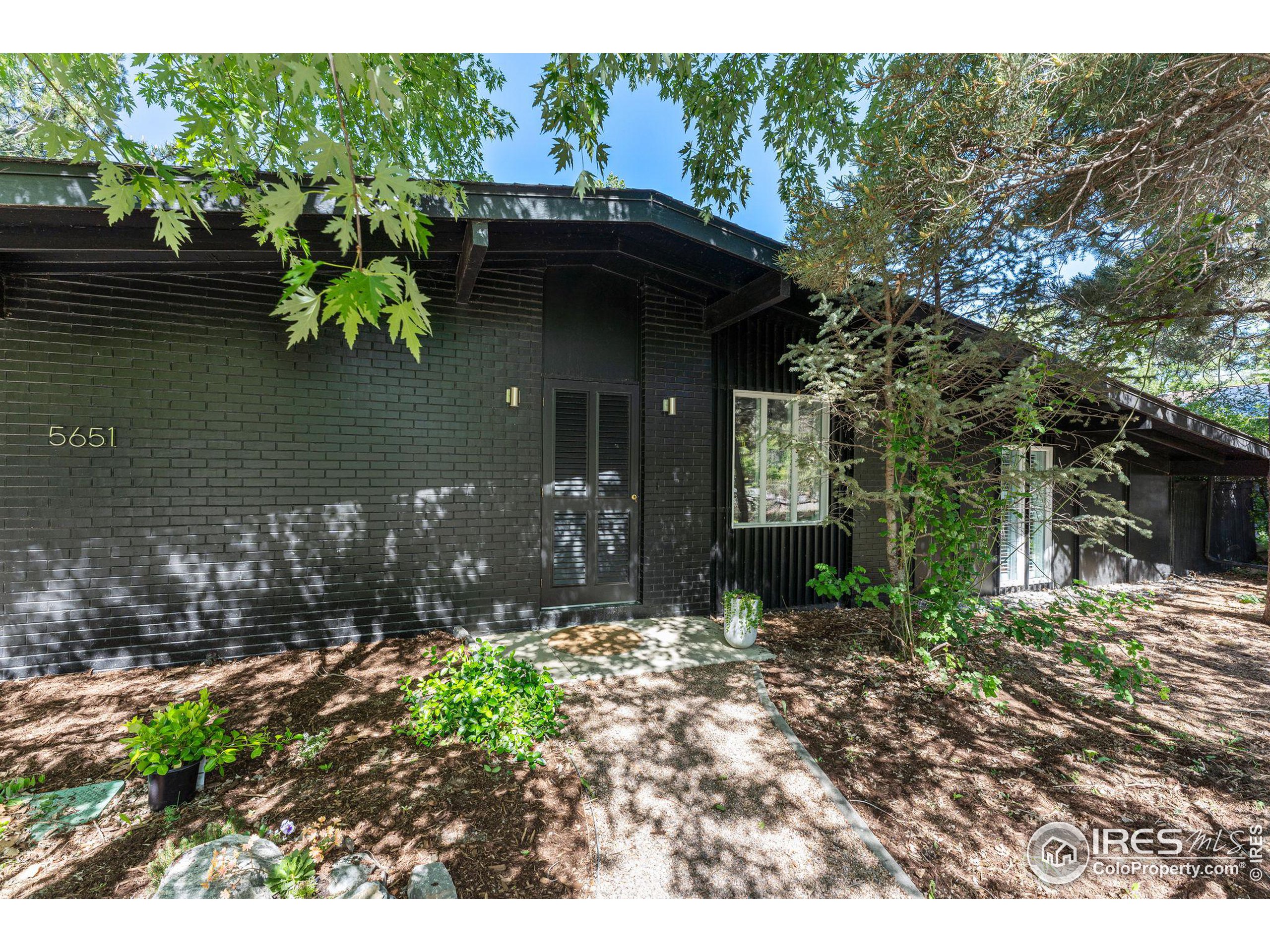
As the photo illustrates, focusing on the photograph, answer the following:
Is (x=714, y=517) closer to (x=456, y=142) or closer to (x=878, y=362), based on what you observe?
(x=878, y=362)

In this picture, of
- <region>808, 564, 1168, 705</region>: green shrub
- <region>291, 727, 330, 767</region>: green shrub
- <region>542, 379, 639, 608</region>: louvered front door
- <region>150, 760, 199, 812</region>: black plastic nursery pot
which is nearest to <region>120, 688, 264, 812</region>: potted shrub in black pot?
<region>150, 760, 199, 812</region>: black plastic nursery pot

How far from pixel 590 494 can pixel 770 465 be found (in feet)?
6.77

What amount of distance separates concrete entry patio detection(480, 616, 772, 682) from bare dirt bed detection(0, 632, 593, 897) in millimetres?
948

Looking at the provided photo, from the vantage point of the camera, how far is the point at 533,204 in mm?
3496

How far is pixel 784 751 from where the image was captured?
2.63 meters

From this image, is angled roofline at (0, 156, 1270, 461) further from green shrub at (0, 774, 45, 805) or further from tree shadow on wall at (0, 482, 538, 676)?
green shrub at (0, 774, 45, 805)

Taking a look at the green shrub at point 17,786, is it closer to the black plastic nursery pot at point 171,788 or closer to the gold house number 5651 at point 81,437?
the black plastic nursery pot at point 171,788

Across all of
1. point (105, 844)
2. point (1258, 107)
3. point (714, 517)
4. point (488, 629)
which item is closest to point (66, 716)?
point (105, 844)

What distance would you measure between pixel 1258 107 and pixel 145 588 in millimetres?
7205

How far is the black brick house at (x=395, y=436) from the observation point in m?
3.23

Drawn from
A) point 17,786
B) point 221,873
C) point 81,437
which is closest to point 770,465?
point 221,873

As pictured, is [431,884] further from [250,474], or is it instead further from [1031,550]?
[1031,550]

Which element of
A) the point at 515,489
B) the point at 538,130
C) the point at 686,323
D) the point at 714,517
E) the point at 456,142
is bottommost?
the point at 714,517

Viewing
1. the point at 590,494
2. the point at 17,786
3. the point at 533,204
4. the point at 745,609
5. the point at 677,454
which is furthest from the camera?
the point at 677,454
